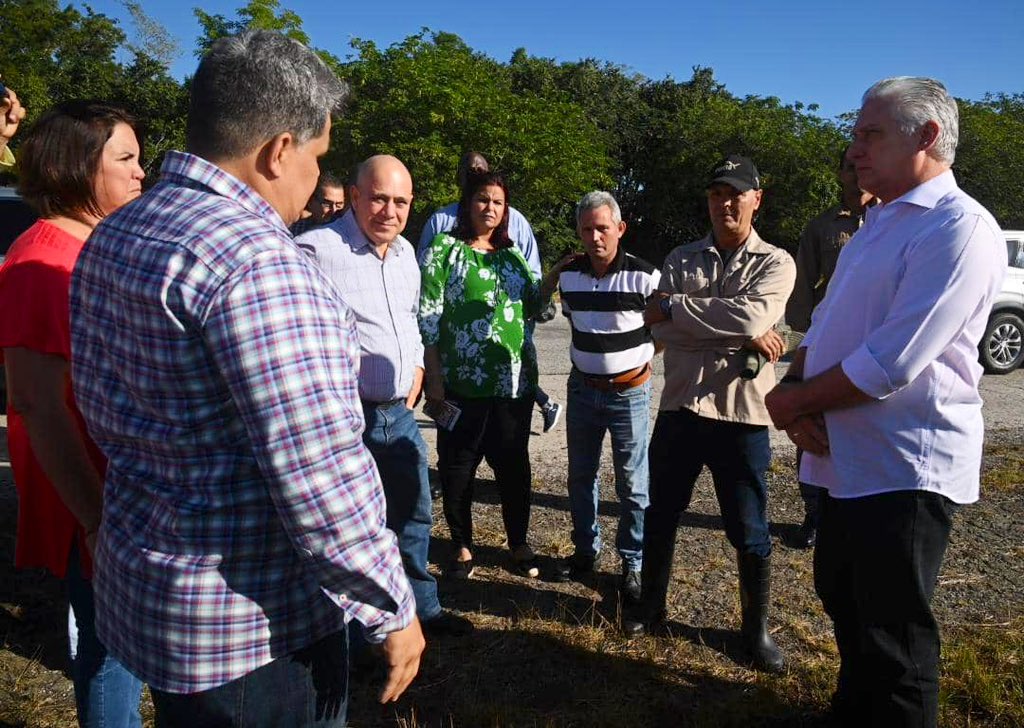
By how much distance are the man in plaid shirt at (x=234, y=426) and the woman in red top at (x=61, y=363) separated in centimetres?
52

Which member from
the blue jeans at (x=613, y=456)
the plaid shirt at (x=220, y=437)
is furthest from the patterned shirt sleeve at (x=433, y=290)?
the plaid shirt at (x=220, y=437)

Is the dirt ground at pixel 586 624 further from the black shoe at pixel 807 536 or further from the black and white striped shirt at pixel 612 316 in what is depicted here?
the black and white striped shirt at pixel 612 316

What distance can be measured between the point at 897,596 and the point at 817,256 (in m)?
2.96

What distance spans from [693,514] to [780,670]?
1.70 meters

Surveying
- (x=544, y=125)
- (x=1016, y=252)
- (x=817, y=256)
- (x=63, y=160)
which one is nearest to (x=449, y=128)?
(x=544, y=125)

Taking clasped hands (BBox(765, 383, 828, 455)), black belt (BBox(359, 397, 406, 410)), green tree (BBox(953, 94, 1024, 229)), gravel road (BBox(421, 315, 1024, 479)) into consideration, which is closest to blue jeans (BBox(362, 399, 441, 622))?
black belt (BBox(359, 397, 406, 410))

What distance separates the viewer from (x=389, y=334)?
3.28 m

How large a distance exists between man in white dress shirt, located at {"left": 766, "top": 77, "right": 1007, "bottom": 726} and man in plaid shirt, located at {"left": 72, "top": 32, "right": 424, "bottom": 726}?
1.42m

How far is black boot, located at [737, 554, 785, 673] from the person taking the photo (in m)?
3.24

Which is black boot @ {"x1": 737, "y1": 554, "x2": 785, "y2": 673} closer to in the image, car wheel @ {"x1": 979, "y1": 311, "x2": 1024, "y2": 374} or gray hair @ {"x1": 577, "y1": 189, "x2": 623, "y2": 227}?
gray hair @ {"x1": 577, "y1": 189, "x2": 623, "y2": 227}

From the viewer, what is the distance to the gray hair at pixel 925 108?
216 cm

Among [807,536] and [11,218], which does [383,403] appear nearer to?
[807,536]

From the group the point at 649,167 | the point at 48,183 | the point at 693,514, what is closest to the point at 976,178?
the point at 649,167

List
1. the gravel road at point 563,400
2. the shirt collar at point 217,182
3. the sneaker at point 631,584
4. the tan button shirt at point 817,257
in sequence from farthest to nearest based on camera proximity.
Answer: the gravel road at point 563,400
the tan button shirt at point 817,257
the sneaker at point 631,584
the shirt collar at point 217,182
